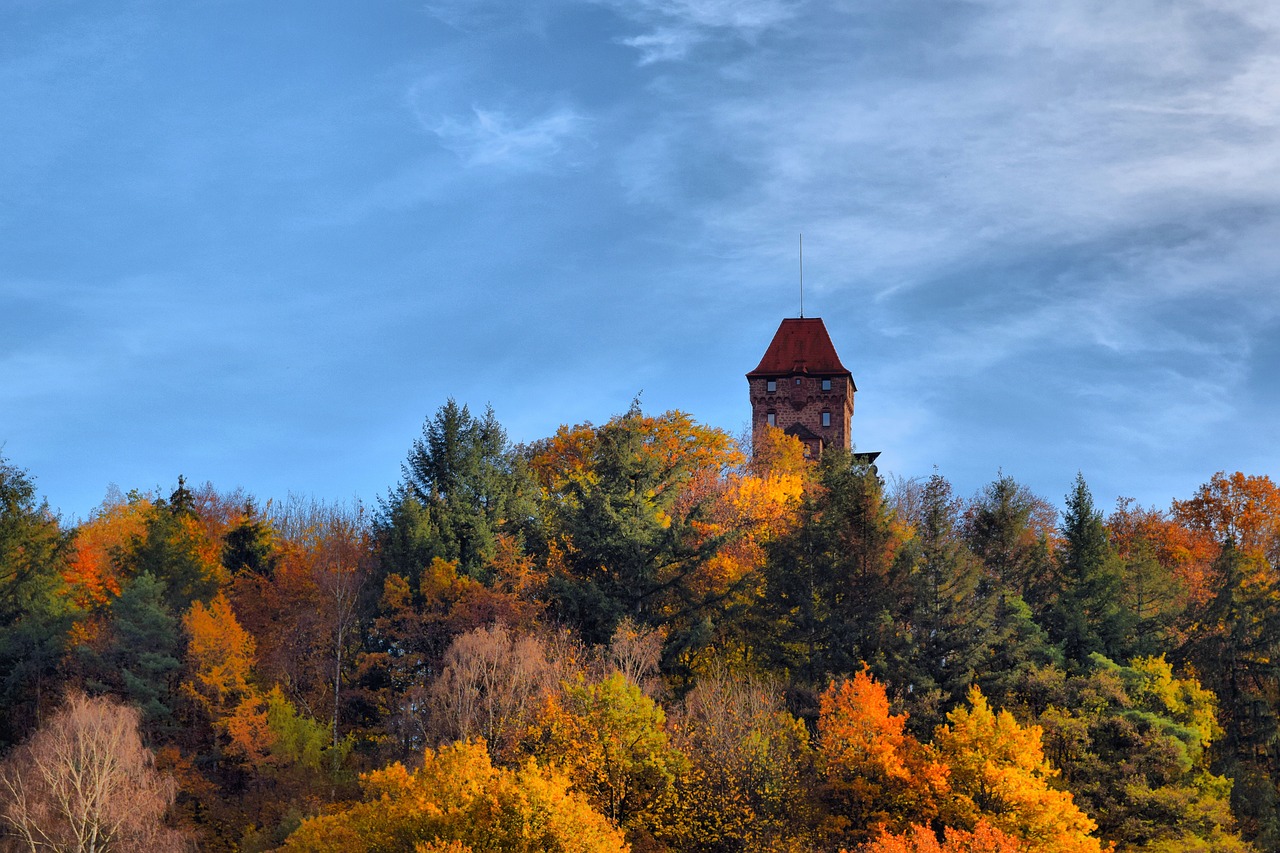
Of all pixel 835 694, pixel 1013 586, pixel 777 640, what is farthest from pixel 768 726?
pixel 1013 586

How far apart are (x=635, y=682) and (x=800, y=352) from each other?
70.7 meters

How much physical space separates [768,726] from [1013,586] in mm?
16277

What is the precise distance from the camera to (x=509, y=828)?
127 feet

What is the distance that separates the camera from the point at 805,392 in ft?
374

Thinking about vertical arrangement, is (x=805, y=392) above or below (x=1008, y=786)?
above

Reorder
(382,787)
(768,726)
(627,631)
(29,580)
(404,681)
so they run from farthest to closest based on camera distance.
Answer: (29,580) → (404,681) → (627,631) → (768,726) → (382,787)

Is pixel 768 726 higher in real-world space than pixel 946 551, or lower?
lower

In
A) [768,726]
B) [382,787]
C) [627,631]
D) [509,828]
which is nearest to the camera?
[509,828]

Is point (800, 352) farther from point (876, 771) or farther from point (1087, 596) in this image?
point (876, 771)

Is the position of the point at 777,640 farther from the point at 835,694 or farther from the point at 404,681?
the point at 404,681

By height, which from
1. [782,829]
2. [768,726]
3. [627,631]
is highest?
[627,631]

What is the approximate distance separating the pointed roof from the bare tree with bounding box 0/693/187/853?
71.3 m

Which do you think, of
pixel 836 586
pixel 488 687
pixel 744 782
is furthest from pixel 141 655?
pixel 836 586

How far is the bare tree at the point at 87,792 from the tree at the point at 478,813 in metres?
10.8
